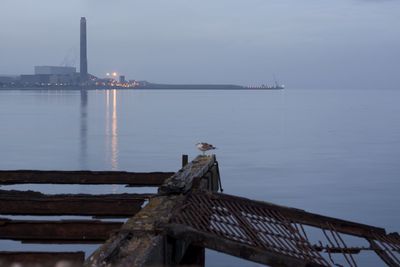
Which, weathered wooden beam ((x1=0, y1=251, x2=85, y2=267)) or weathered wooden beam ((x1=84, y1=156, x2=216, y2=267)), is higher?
weathered wooden beam ((x1=84, y1=156, x2=216, y2=267))

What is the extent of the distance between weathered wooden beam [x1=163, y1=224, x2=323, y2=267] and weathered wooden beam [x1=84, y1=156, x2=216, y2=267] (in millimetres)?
237

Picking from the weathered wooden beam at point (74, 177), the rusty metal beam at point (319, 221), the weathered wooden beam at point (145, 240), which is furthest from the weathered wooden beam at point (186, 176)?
the weathered wooden beam at point (74, 177)

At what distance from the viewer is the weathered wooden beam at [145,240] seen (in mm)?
4660

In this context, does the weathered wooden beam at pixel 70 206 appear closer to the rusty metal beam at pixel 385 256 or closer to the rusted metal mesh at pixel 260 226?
the rusted metal mesh at pixel 260 226

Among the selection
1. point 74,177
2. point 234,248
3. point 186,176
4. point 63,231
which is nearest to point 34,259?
point 63,231

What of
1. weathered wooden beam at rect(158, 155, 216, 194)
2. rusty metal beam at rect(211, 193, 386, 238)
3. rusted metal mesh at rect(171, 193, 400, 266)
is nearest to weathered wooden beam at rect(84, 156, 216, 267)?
weathered wooden beam at rect(158, 155, 216, 194)

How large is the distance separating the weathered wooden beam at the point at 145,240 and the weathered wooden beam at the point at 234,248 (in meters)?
0.24

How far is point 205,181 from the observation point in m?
9.77

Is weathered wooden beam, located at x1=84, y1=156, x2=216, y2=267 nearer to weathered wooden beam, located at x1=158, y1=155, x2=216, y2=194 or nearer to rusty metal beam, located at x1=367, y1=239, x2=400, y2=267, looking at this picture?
weathered wooden beam, located at x1=158, y1=155, x2=216, y2=194

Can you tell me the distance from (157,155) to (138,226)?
4464 cm

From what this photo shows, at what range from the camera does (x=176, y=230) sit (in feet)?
19.0

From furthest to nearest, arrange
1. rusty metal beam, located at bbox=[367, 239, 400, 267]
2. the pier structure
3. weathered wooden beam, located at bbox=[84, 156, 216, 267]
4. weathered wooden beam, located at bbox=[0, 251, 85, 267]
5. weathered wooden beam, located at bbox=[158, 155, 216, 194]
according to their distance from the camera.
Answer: weathered wooden beam, located at bbox=[158, 155, 216, 194] → rusty metal beam, located at bbox=[367, 239, 400, 267] → weathered wooden beam, located at bbox=[0, 251, 85, 267] → the pier structure → weathered wooden beam, located at bbox=[84, 156, 216, 267]

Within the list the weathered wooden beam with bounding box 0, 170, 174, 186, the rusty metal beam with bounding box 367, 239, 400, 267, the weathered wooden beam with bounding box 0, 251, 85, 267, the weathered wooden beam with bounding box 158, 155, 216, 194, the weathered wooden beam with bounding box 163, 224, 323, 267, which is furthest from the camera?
the weathered wooden beam with bounding box 0, 170, 174, 186

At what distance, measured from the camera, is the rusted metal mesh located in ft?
20.5
